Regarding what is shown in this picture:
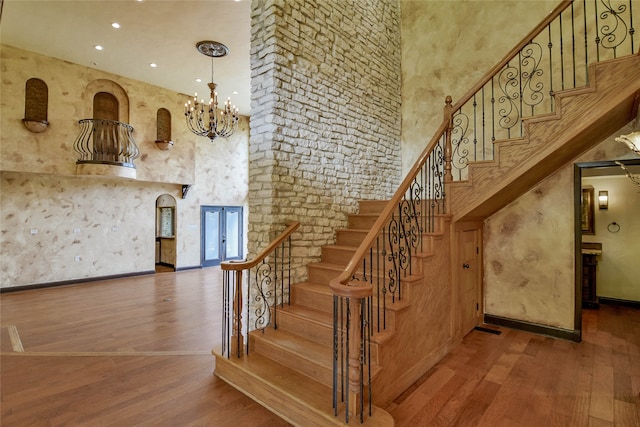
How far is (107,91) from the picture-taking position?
Result: 25.6 ft

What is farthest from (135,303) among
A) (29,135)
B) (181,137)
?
(181,137)

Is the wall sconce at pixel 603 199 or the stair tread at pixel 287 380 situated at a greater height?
the wall sconce at pixel 603 199

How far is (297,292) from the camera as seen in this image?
3.72m

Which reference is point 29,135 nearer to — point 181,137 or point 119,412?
point 181,137

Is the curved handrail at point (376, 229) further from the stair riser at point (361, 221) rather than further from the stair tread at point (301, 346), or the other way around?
the stair riser at point (361, 221)

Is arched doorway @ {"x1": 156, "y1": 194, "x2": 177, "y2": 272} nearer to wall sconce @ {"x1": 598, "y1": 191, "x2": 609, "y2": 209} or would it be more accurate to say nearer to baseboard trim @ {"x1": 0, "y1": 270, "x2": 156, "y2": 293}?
baseboard trim @ {"x1": 0, "y1": 270, "x2": 156, "y2": 293}

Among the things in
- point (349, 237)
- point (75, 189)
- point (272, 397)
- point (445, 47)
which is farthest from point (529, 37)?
point (75, 189)

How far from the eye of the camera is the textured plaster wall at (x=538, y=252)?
412 cm

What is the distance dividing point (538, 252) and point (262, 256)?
3798 millimetres

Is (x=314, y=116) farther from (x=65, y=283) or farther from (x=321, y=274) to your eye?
(x=65, y=283)

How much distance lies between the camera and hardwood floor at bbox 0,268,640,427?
255 centimetres

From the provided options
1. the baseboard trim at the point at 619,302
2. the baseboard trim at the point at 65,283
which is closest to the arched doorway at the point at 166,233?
the baseboard trim at the point at 65,283

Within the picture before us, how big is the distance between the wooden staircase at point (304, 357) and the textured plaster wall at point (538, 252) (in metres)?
1.67

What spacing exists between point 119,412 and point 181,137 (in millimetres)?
7905
